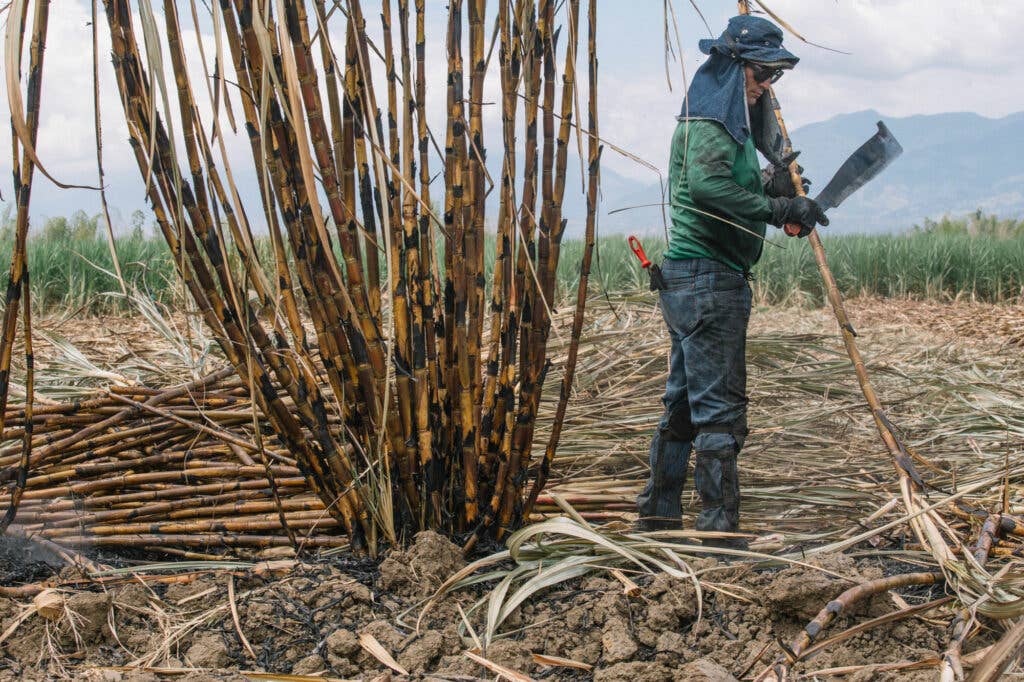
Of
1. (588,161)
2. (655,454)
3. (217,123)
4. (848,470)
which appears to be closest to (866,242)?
(848,470)

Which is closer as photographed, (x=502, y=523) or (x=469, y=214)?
(x=469, y=214)

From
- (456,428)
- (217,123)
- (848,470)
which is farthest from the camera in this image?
(848,470)

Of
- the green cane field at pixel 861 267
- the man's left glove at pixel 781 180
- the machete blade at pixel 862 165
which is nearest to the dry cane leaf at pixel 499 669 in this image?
the machete blade at pixel 862 165

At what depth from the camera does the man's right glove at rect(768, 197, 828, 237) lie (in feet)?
9.48

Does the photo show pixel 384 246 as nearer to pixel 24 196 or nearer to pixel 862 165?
pixel 24 196

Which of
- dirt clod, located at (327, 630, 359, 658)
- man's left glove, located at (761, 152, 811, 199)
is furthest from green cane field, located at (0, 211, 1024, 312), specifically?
dirt clod, located at (327, 630, 359, 658)

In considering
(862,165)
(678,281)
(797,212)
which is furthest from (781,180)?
(678,281)

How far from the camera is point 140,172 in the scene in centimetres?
196

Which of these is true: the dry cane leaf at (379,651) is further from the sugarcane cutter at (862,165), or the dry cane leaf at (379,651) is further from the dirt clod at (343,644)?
the sugarcane cutter at (862,165)

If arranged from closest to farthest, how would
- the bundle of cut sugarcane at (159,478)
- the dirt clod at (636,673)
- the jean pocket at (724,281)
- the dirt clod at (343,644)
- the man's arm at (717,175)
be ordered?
1. the dirt clod at (636,673)
2. the dirt clod at (343,644)
3. the bundle of cut sugarcane at (159,478)
4. the man's arm at (717,175)
5. the jean pocket at (724,281)

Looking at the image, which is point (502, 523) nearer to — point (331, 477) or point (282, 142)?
point (331, 477)

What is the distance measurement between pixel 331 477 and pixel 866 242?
11255 mm

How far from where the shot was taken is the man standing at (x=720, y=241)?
9.17ft

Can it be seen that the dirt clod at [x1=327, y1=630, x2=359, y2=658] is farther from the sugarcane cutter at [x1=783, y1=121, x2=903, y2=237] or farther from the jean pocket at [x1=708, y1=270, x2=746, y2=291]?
the sugarcane cutter at [x1=783, y1=121, x2=903, y2=237]
